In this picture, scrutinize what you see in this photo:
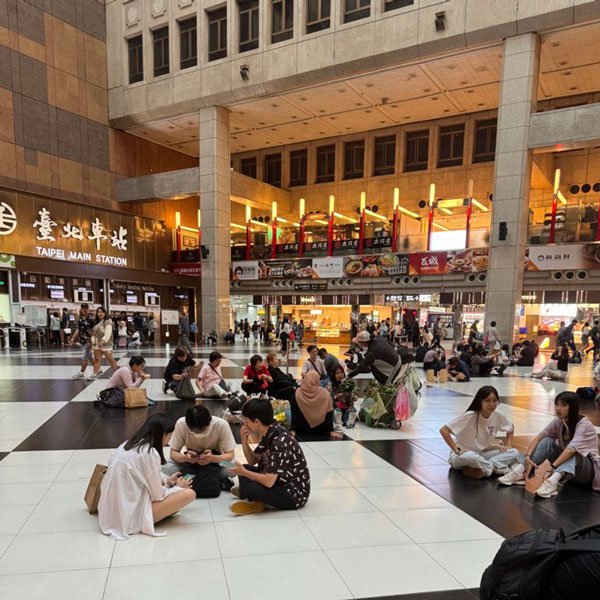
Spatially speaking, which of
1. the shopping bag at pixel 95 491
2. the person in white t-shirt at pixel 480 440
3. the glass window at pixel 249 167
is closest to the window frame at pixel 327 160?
the glass window at pixel 249 167

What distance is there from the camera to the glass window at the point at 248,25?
64.8 feet

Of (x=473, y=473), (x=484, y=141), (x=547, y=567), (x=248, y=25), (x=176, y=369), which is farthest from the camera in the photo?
(x=484, y=141)

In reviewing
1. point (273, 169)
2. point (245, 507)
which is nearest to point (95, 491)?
point (245, 507)

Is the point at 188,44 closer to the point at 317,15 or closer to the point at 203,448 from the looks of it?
the point at 317,15

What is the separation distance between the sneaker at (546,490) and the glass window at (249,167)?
95.4ft

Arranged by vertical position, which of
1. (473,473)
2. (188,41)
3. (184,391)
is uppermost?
(188,41)

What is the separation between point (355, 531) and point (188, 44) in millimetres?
23367

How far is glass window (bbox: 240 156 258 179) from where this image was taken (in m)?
30.8

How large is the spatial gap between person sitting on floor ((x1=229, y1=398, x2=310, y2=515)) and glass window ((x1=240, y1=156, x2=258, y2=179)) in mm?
28923

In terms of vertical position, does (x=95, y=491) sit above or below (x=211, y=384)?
above

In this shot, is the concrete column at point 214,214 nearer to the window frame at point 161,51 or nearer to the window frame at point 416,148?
the window frame at point 161,51

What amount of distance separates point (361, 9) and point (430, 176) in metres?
10.7

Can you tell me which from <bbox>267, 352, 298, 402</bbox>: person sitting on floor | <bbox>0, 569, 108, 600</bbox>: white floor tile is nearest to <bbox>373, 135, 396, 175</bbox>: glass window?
<bbox>267, 352, 298, 402</bbox>: person sitting on floor

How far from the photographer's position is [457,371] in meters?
10.9
